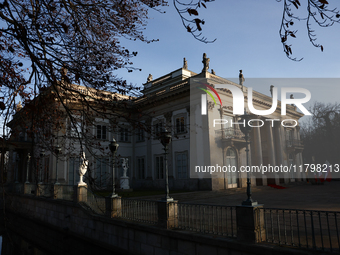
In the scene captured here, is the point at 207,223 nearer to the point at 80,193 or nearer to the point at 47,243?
the point at 80,193

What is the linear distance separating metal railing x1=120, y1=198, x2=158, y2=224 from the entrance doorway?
15.1 m

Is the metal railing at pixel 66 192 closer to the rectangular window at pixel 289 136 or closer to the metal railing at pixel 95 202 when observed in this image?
the metal railing at pixel 95 202

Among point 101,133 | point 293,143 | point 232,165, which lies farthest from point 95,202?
point 293,143

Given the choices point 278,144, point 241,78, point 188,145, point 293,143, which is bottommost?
point 188,145

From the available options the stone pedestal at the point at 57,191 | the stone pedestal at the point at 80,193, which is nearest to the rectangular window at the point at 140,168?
the stone pedestal at the point at 57,191

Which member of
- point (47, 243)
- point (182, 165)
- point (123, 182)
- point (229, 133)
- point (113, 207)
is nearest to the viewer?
point (113, 207)

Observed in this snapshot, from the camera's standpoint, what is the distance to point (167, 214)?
8.86 meters

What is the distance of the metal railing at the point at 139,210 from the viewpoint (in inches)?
390

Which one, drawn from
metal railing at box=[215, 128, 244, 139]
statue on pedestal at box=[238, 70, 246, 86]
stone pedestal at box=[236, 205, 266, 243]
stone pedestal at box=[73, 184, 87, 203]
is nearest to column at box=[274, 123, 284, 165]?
statue on pedestal at box=[238, 70, 246, 86]

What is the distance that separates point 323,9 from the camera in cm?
447

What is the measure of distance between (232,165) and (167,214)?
1756cm

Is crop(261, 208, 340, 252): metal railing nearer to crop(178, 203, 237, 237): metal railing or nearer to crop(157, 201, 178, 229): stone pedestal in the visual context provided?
crop(178, 203, 237, 237): metal railing

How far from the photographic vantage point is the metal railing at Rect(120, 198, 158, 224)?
390 inches

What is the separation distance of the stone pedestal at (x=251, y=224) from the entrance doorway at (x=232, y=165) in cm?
1791
